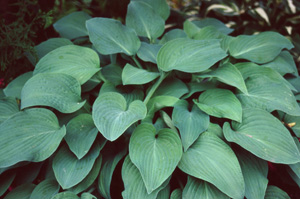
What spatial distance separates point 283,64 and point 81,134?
146 cm

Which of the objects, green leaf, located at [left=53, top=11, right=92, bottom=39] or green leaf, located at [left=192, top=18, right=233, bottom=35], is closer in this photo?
green leaf, located at [left=53, top=11, right=92, bottom=39]

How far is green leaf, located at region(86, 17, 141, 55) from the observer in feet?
5.92

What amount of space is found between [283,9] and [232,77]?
1.96m

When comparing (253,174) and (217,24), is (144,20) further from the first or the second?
(253,174)

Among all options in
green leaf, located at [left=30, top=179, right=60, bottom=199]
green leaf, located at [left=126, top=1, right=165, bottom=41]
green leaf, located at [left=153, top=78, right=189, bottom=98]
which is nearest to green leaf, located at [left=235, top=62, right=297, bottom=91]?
green leaf, located at [left=153, top=78, right=189, bottom=98]

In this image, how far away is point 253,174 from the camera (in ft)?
4.75

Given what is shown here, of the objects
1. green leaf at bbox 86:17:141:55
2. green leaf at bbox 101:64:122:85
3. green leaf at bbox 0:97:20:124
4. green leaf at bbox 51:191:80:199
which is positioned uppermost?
green leaf at bbox 86:17:141:55

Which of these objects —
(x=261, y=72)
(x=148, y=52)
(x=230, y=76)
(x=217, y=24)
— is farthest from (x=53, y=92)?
(x=217, y=24)

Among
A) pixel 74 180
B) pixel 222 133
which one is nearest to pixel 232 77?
pixel 222 133

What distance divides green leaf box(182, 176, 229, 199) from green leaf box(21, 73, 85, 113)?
2.37 ft

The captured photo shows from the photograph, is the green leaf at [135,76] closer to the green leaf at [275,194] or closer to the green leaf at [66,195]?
the green leaf at [66,195]

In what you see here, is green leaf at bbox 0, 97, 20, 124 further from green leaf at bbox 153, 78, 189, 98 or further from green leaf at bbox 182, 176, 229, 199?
green leaf at bbox 182, 176, 229, 199

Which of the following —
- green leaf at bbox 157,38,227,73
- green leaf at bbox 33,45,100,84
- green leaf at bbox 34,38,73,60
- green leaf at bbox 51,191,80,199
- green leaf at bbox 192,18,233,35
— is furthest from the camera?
green leaf at bbox 192,18,233,35

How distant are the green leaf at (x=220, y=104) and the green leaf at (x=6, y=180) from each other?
1.14 m
